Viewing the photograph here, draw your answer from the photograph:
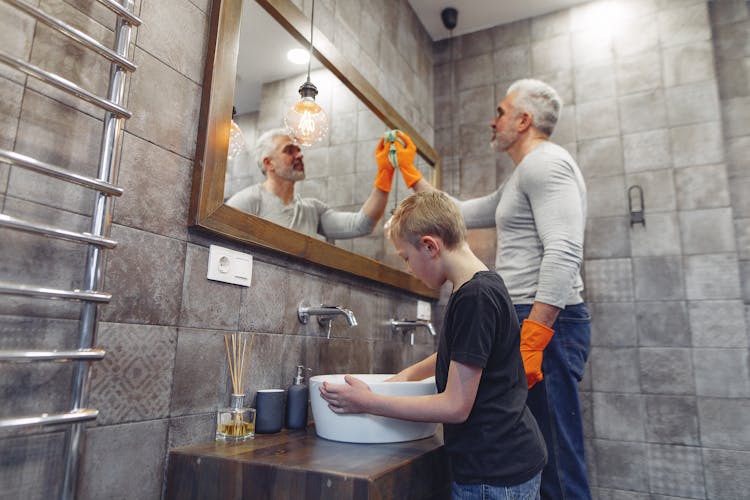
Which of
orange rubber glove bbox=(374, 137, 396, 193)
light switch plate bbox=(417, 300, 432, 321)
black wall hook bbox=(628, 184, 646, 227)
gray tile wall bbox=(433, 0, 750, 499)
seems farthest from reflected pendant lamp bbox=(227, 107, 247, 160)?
black wall hook bbox=(628, 184, 646, 227)

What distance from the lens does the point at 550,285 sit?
152 cm

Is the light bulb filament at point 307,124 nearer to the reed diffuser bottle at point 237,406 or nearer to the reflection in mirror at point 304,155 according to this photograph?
the reflection in mirror at point 304,155

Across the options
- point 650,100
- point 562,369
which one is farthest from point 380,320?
point 650,100

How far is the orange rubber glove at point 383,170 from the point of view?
1.96 m

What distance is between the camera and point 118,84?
0.94 metres

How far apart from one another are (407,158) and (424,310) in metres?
0.79

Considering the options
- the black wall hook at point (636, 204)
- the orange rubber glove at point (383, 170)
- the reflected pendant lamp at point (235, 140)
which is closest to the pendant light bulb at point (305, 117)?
the reflected pendant lamp at point (235, 140)

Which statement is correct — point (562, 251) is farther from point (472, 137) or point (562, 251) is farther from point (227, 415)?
point (472, 137)

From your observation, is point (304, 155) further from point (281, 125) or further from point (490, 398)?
point (490, 398)

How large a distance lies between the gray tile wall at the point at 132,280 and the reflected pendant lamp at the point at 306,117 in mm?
384

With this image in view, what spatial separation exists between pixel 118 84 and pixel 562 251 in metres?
1.24

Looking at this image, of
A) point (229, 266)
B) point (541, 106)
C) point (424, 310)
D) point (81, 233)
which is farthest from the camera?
point (424, 310)

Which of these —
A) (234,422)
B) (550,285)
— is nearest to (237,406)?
(234,422)

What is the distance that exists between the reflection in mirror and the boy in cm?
59
